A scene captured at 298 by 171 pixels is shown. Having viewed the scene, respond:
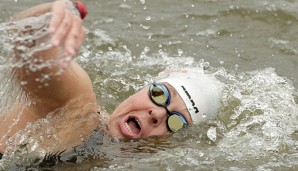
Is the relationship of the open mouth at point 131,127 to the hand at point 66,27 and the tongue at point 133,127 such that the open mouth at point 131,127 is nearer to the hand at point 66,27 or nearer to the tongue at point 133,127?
the tongue at point 133,127

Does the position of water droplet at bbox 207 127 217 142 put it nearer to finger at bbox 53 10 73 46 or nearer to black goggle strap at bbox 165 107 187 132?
black goggle strap at bbox 165 107 187 132

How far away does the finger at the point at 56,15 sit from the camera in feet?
10.9

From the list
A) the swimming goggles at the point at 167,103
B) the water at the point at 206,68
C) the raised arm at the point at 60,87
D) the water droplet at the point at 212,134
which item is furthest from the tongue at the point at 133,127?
the water droplet at the point at 212,134

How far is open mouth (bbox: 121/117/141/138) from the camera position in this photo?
517cm

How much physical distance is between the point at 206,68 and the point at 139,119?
6.95ft

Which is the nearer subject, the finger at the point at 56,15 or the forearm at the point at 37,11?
the finger at the point at 56,15

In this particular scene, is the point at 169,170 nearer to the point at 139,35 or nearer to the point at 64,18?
the point at 64,18

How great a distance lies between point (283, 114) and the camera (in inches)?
249

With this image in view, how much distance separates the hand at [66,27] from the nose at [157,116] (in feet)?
6.05

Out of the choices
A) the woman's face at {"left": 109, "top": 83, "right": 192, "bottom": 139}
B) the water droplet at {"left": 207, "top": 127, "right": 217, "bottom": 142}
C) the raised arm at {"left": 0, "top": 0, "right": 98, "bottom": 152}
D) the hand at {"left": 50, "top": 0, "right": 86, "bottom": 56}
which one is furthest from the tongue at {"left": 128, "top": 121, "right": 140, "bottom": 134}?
the hand at {"left": 50, "top": 0, "right": 86, "bottom": 56}

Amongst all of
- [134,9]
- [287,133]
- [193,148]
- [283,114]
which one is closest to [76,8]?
[193,148]

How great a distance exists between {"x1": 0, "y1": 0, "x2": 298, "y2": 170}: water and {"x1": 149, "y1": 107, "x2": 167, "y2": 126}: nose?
0.49ft

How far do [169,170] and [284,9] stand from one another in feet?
13.5

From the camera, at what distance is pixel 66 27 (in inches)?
132
